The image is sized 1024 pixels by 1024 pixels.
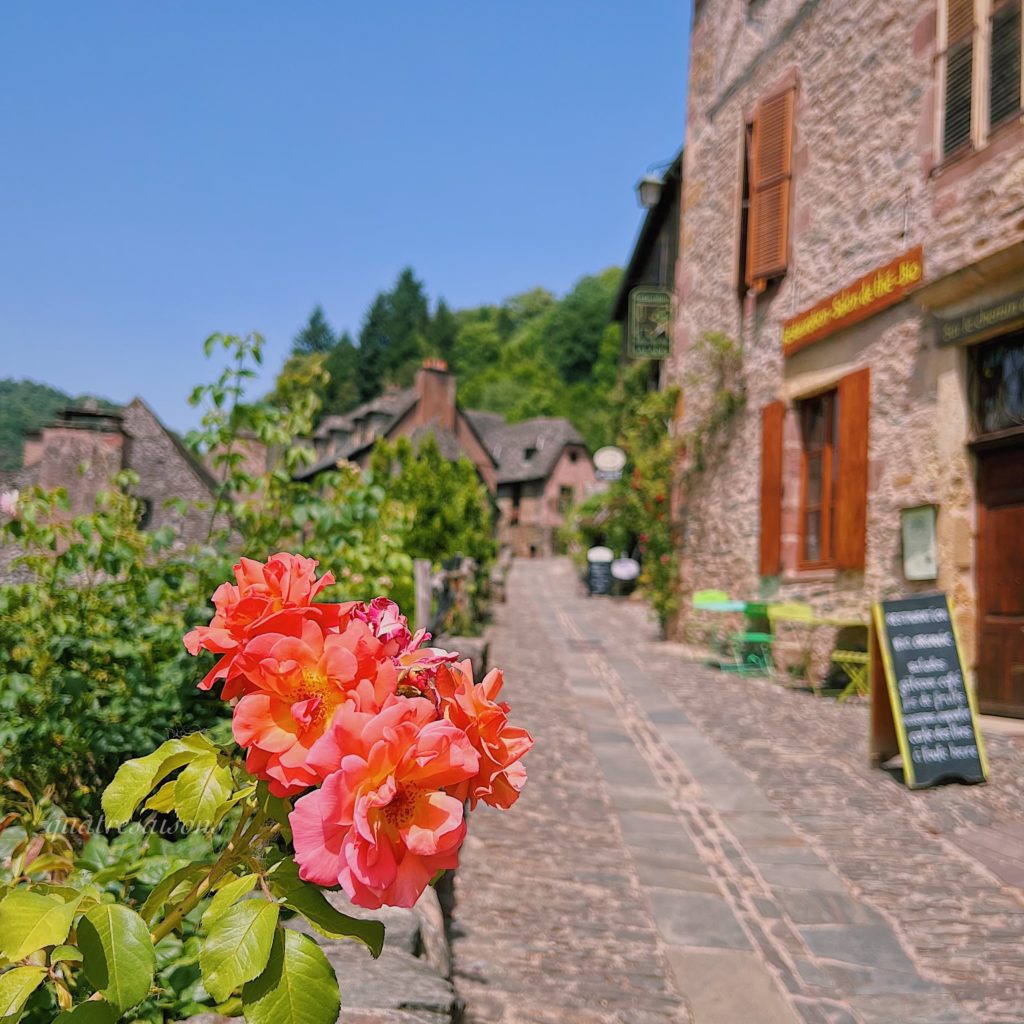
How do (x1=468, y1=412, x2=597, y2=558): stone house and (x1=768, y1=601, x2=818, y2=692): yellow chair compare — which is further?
(x1=468, y1=412, x2=597, y2=558): stone house

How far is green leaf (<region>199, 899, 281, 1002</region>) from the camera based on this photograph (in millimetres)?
965

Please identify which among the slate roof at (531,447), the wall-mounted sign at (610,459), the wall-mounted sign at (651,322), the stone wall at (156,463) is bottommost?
the stone wall at (156,463)

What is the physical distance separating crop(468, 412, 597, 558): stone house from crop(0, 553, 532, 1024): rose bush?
45034 millimetres

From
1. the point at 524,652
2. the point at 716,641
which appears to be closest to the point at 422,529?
the point at 524,652

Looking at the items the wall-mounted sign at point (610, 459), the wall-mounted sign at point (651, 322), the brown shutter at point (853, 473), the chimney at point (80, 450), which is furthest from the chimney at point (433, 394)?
the chimney at point (80, 450)

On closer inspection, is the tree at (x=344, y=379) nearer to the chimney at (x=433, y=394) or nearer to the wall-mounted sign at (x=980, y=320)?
the chimney at (x=433, y=394)

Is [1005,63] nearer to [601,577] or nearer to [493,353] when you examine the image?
[601,577]

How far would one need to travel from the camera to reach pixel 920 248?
7484mm

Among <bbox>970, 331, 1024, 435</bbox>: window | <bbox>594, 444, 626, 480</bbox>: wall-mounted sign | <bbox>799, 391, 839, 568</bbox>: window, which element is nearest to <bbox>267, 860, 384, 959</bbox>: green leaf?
<bbox>970, 331, 1024, 435</bbox>: window

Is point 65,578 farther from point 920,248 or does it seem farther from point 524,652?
point 524,652

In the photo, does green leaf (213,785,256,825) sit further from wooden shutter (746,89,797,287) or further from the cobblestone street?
wooden shutter (746,89,797,287)

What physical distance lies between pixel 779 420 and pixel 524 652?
4.09m

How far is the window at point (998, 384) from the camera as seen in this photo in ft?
22.0

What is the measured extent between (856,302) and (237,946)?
8.50 metres
